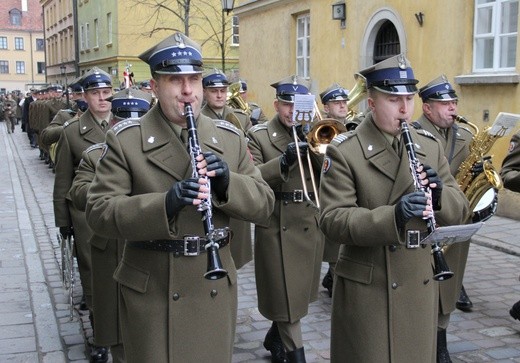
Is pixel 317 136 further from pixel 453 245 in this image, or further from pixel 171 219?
pixel 171 219

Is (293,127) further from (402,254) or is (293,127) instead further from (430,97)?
(402,254)

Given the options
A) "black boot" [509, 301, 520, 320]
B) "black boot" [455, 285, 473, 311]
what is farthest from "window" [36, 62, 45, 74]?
"black boot" [509, 301, 520, 320]

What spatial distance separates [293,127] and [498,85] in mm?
6563

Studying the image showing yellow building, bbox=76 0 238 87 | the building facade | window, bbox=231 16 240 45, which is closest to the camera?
window, bbox=231 16 240 45

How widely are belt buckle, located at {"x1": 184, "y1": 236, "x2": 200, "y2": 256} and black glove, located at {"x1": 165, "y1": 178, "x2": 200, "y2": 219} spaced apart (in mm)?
273

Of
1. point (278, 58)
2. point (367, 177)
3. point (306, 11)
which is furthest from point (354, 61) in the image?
point (367, 177)

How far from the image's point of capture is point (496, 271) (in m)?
8.02

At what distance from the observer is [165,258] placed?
3.30m

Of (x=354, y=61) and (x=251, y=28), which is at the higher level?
(x=251, y=28)

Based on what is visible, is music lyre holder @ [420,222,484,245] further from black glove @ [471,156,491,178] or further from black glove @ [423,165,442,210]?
black glove @ [471,156,491,178]

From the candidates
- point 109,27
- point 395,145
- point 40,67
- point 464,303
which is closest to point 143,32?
point 109,27

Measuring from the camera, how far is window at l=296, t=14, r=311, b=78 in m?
17.6

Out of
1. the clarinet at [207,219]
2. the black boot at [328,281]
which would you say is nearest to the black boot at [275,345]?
the black boot at [328,281]

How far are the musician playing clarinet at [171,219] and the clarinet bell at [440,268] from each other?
91cm
